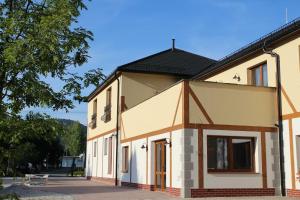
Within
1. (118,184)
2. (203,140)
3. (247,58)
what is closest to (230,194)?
(203,140)

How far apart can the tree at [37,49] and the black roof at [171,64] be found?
17.6 meters

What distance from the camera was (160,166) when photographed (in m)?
17.2

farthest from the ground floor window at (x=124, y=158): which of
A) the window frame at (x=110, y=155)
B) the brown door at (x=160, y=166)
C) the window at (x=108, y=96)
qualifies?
the window at (x=108, y=96)

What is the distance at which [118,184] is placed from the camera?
22.9 meters

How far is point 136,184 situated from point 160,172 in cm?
298

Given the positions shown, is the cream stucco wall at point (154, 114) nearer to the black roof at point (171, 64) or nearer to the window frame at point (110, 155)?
the black roof at point (171, 64)

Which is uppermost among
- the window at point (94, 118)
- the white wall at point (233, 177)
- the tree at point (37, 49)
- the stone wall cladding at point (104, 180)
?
the window at point (94, 118)

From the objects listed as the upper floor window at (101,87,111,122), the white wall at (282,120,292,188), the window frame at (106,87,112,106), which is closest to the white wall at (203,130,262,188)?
the white wall at (282,120,292,188)

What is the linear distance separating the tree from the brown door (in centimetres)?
1154

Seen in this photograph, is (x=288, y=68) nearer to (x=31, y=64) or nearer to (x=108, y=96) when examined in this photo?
(x=31, y=64)

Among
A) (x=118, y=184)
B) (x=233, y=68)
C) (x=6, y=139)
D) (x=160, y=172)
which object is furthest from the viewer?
(x=118, y=184)

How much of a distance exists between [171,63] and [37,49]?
20.9 meters

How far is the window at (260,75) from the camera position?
17062mm

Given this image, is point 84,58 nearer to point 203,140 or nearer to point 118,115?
point 203,140
